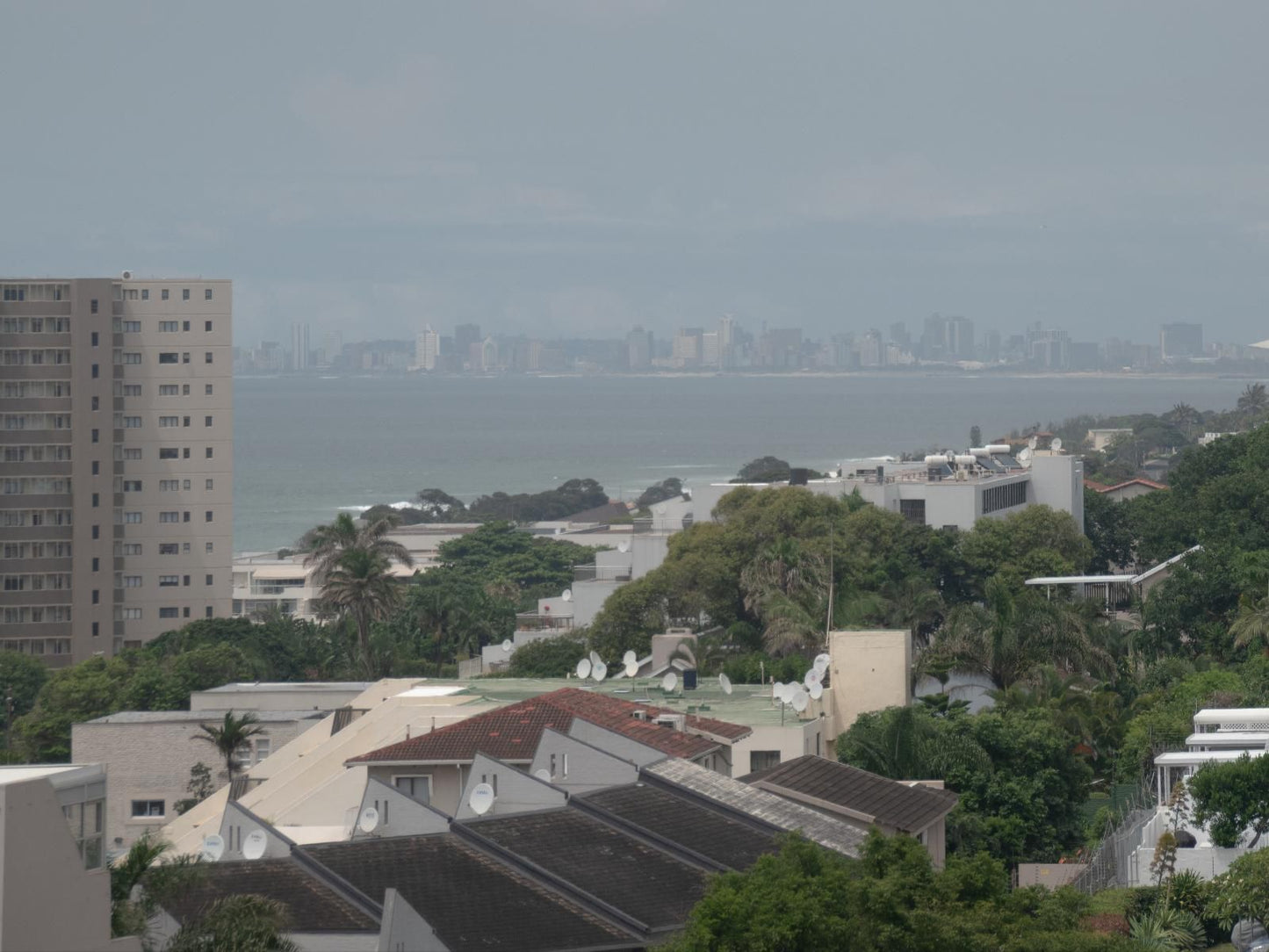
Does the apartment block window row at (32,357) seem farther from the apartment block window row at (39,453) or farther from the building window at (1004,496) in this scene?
the building window at (1004,496)

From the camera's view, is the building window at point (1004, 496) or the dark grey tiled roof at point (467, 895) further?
the building window at point (1004, 496)

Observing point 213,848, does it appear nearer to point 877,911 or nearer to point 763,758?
point 877,911

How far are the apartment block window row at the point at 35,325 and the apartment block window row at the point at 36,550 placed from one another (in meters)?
10.2

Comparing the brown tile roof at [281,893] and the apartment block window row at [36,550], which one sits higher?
the brown tile roof at [281,893]

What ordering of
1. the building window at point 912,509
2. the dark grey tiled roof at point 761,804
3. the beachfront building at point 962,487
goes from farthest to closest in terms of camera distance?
the building window at point 912,509 < the beachfront building at point 962,487 < the dark grey tiled roof at point 761,804

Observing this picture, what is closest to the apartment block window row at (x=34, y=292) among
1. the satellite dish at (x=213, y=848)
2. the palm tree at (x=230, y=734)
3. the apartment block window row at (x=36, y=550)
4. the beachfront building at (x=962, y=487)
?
the apartment block window row at (x=36, y=550)

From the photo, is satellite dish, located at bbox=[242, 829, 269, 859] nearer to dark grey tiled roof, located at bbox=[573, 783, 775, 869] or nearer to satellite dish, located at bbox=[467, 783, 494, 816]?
satellite dish, located at bbox=[467, 783, 494, 816]

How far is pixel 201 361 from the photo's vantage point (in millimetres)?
108312

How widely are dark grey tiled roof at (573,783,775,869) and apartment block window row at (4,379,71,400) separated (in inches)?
3096

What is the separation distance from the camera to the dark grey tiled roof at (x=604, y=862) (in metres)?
25.2

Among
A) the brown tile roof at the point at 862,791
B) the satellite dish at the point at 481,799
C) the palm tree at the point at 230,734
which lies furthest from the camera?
the palm tree at the point at 230,734

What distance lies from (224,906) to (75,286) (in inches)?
3523

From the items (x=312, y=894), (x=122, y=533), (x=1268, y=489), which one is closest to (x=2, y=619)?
(x=122, y=533)

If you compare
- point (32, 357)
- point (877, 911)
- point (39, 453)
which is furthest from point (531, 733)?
point (32, 357)
